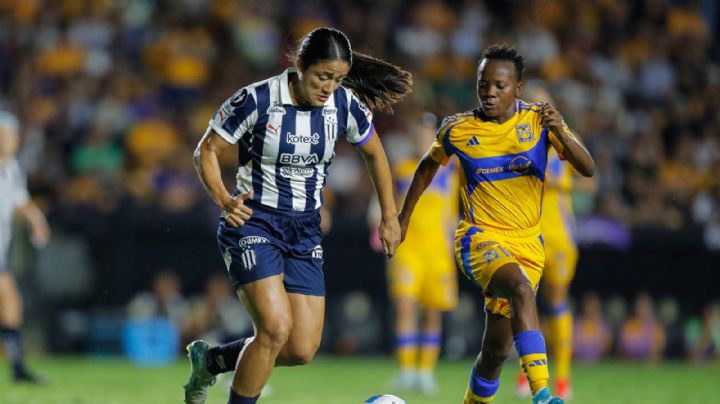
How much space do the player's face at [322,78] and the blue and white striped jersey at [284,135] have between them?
17 cm

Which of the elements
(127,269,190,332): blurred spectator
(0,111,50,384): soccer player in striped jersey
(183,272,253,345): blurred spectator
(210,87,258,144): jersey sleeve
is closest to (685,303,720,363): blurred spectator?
(183,272,253,345): blurred spectator

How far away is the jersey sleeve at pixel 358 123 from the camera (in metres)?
6.92

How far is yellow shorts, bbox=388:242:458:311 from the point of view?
11.5 metres

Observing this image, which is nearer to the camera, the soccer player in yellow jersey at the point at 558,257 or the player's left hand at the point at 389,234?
the player's left hand at the point at 389,234

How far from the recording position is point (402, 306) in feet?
37.7

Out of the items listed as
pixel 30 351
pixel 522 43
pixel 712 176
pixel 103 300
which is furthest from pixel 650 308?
pixel 30 351

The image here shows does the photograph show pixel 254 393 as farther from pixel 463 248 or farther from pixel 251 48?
pixel 251 48

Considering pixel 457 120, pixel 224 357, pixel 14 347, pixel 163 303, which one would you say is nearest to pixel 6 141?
pixel 14 347

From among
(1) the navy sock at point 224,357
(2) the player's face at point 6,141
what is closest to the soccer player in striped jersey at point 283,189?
(1) the navy sock at point 224,357

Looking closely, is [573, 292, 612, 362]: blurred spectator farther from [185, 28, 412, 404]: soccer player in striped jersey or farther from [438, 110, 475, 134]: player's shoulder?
[185, 28, 412, 404]: soccer player in striped jersey

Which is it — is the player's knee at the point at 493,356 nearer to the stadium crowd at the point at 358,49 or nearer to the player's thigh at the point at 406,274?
the player's thigh at the point at 406,274

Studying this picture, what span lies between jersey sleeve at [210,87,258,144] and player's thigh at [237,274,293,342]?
82 cm

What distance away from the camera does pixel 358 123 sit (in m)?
6.94

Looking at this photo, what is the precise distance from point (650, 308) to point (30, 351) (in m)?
7.76
